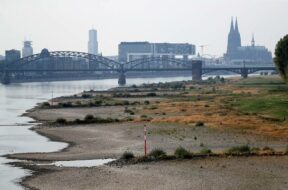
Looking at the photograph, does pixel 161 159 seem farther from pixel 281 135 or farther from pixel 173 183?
pixel 281 135

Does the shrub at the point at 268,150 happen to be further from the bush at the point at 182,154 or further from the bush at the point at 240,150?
the bush at the point at 182,154

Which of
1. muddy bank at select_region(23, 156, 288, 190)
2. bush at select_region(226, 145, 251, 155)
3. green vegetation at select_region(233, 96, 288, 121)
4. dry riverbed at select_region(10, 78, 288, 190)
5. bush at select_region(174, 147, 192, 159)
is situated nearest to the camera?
muddy bank at select_region(23, 156, 288, 190)

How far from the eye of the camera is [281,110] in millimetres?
59344

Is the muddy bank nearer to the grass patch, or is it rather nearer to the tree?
the grass patch

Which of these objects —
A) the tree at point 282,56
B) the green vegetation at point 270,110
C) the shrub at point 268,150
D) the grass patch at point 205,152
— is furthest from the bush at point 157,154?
the tree at point 282,56

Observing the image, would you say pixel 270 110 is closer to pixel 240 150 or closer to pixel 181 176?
pixel 240 150

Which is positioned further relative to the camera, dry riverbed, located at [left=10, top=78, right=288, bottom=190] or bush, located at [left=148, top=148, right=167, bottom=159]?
bush, located at [left=148, top=148, right=167, bottom=159]

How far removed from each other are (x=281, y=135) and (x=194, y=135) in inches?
250

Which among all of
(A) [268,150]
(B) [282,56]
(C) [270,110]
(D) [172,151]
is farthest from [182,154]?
(B) [282,56]

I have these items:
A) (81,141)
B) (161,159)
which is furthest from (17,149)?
(161,159)

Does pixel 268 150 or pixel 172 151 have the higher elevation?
pixel 268 150

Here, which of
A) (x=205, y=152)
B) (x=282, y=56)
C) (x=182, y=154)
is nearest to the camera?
(x=182, y=154)

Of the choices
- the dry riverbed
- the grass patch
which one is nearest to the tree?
the dry riverbed

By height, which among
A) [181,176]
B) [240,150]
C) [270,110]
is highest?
[270,110]
